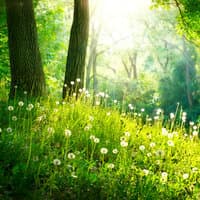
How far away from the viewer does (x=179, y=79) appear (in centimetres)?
3884

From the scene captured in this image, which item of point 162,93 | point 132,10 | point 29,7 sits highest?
point 132,10

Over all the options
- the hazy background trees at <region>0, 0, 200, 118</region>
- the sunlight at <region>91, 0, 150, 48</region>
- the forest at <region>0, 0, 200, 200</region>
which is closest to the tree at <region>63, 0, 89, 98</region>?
the forest at <region>0, 0, 200, 200</region>

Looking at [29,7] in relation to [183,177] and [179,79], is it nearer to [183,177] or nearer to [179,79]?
[183,177]

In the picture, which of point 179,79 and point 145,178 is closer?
point 145,178

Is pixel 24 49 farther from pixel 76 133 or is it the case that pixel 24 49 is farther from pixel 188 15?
pixel 188 15

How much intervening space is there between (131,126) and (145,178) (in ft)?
8.73

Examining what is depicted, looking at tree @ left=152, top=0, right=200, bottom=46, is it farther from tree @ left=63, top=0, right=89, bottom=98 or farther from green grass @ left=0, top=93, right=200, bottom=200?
green grass @ left=0, top=93, right=200, bottom=200

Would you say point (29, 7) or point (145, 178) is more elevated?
point (29, 7)

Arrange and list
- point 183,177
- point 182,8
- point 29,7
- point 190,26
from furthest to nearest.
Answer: point 182,8
point 190,26
point 29,7
point 183,177

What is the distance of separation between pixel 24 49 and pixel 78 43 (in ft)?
7.73

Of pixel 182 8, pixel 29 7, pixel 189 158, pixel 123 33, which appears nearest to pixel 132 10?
pixel 123 33

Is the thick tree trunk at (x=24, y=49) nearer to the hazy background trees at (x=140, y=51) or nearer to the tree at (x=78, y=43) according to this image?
the tree at (x=78, y=43)

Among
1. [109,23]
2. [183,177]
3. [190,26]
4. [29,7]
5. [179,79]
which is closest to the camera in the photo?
[183,177]

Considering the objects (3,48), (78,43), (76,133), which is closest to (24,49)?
(78,43)
